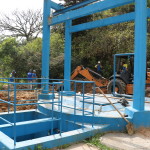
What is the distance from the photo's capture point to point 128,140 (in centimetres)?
482

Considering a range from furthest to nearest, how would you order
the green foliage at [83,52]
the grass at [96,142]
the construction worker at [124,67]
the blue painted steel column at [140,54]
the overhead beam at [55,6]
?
1. the green foliage at [83,52]
2. the construction worker at [124,67]
3. the overhead beam at [55,6]
4. the blue painted steel column at [140,54]
5. the grass at [96,142]

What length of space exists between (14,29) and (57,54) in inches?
454

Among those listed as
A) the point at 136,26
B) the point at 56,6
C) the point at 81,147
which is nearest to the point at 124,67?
the point at 56,6

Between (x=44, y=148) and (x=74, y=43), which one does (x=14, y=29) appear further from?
(x=44, y=148)

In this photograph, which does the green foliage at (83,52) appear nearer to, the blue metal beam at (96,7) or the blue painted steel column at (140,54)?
the blue metal beam at (96,7)

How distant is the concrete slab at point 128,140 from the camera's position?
4449mm

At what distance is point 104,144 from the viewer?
456 cm

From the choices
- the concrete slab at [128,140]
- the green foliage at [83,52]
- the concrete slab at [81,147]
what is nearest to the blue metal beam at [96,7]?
the concrete slab at [128,140]

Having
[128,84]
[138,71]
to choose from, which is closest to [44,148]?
[138,71]

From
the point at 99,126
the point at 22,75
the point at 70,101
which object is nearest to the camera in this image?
the point at 99,126

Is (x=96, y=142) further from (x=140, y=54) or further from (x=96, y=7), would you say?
(x=96, y=7)

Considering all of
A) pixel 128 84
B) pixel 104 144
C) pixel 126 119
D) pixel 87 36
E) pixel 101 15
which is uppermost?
pixel 101 15

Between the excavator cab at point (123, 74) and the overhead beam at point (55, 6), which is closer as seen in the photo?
the overhead beam at point (55, 6)

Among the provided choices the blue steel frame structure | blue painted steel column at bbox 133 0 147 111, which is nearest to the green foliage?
the blue steel frame structure
